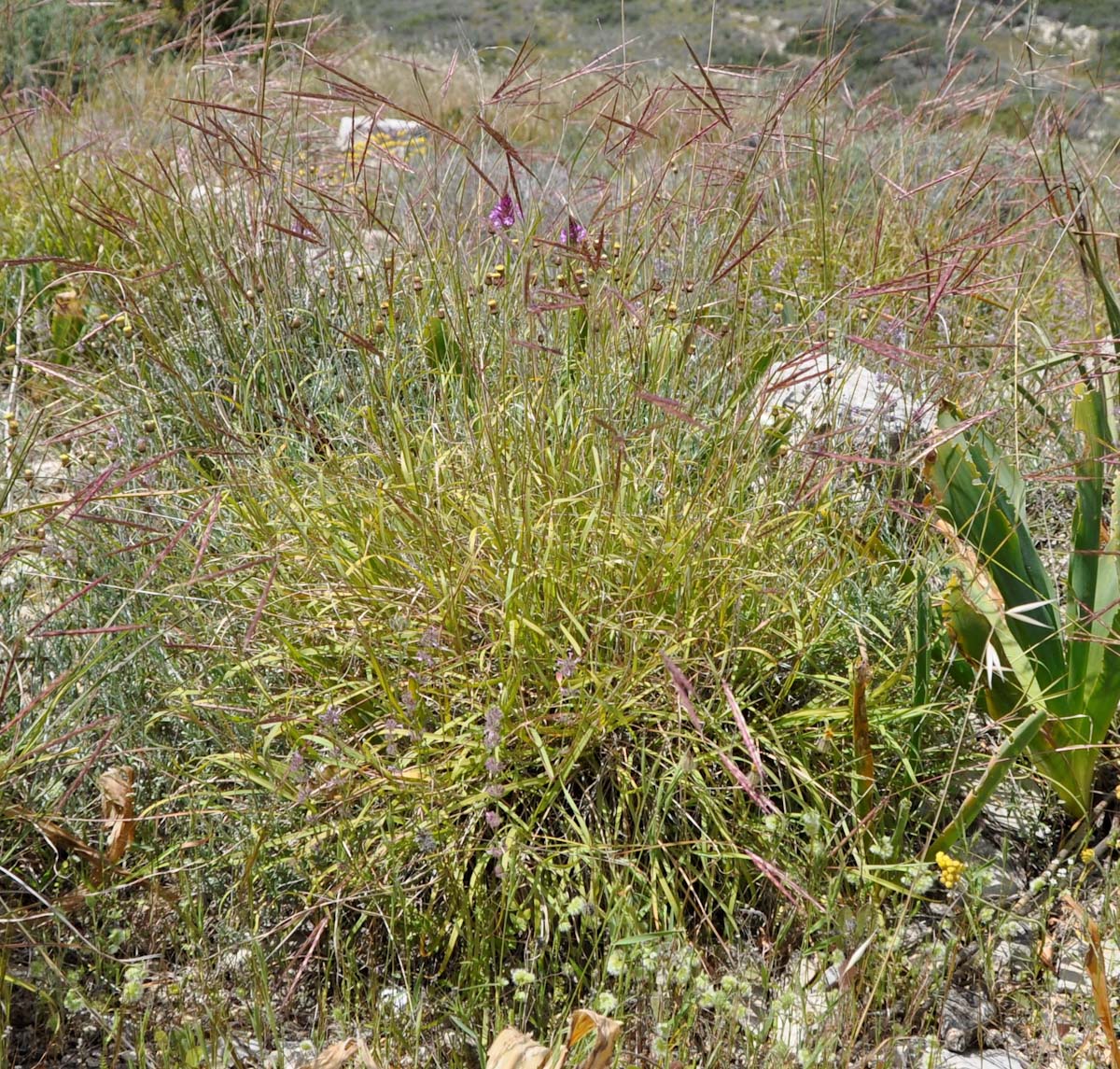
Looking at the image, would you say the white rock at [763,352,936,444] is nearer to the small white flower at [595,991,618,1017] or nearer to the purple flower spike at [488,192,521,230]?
the purple flower spike at [488,192,521,230]

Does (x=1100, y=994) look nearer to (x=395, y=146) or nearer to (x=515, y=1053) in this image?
(x=515, y=1053)

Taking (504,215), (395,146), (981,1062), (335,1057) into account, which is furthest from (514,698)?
(395,146)

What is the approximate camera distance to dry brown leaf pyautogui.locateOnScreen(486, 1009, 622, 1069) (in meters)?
1.24

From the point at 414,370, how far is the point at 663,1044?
5.58 feet

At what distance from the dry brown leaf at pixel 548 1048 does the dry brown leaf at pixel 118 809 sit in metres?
0.76

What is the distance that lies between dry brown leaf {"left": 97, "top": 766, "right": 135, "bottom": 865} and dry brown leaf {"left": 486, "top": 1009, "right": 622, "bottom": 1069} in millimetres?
762

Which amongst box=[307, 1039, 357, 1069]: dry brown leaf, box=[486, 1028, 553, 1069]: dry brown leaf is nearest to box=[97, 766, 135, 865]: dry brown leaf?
box=[307, 1039, 357, 1069]: dry brown leaf

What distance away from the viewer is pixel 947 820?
73.9 inches

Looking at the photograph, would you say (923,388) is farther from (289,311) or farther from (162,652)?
(162,652)

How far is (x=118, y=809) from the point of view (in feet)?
5.78

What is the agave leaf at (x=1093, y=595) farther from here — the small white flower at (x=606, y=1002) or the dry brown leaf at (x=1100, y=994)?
the small white flower at (x=606, y=1002)

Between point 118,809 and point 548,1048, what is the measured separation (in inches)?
34.1

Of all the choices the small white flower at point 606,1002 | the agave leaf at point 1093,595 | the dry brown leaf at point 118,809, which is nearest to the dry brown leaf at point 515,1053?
the small white flower at point 606,1002

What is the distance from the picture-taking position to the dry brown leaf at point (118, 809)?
1739mm
